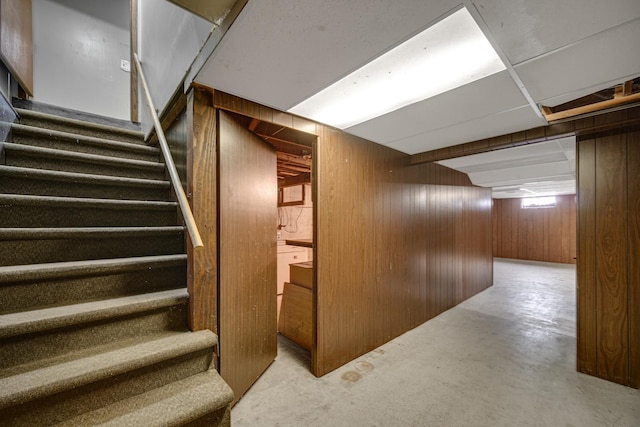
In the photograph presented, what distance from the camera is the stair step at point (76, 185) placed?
1663 mm

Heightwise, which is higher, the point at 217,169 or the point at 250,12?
the point at 250,12

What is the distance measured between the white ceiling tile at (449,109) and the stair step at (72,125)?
2.24 m

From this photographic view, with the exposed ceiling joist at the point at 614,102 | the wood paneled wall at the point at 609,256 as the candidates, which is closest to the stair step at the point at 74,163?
the exposed ceiling joist at the point at 614,102

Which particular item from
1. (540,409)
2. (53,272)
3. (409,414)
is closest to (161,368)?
(53,272)

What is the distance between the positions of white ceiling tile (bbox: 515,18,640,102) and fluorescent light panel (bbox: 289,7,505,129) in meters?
0.22

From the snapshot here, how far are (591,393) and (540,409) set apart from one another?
1.82ft

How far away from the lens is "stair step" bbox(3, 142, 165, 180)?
180 cm

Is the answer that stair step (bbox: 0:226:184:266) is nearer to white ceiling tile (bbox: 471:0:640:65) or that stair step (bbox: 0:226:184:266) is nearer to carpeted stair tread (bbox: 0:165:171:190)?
carpeted stair tread (bbox: 0:165:171:190)

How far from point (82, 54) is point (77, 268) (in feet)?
13.1

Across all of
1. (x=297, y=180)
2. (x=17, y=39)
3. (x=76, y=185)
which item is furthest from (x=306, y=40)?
(x=17, y=39)

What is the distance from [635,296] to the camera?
6.85 ft

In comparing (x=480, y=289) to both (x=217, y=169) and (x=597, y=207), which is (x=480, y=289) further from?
(x=217, y=169)

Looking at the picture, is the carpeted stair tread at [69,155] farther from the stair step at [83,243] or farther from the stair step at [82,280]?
the stair step at [82,280]

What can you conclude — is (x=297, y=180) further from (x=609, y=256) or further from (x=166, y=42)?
(x=609, y=256)
